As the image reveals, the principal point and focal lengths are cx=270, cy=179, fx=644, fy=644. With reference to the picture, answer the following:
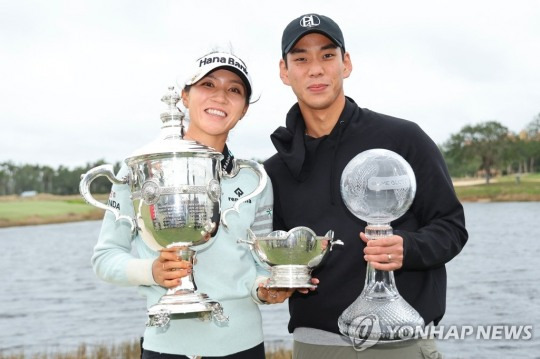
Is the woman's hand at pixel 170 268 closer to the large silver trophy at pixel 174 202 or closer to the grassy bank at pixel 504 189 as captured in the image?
the large silver trophy at pixel 174 202

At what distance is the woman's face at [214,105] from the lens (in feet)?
9.06

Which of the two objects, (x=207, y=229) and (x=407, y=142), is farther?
(x=407, y=142)

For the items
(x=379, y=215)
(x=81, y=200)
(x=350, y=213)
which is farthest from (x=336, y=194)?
(x=81, y=200)

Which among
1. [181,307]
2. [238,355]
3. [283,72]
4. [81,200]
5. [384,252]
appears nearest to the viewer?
[384,252]

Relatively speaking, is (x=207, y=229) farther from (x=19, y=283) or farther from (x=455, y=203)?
(x=19, y=283)

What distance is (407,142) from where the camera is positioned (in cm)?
281

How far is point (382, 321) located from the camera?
95.0 inches

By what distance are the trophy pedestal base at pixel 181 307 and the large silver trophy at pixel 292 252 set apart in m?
0.23

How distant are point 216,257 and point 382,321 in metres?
0.74

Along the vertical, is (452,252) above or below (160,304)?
above

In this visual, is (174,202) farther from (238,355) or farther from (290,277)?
(238,355)

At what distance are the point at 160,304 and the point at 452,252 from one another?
1.21 meters

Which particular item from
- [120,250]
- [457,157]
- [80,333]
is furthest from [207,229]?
[457,157]

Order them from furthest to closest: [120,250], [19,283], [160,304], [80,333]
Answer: [19,283]
[80,333]
[120,250]
[160,304]
